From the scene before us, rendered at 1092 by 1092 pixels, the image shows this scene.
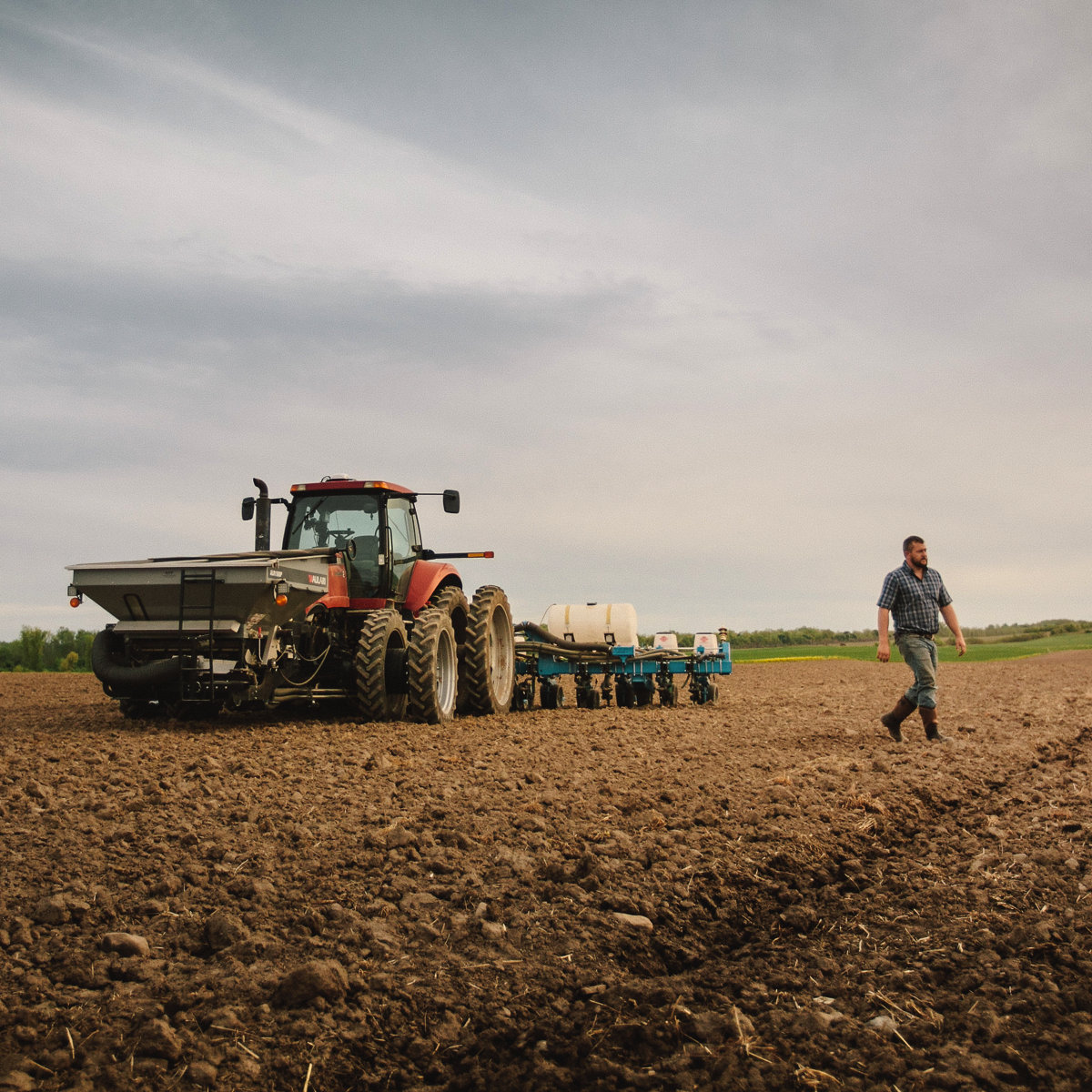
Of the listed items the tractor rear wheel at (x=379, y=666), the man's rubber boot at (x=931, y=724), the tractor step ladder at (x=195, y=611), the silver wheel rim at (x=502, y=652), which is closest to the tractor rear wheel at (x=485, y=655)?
the silver wheel rim at (x=502, y=652)

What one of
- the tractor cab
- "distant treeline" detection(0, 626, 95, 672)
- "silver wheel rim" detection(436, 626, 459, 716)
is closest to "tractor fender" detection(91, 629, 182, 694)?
the tractor cab

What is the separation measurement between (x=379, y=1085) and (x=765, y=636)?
51.3 m

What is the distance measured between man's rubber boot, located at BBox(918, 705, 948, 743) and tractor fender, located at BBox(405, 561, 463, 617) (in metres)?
5.11

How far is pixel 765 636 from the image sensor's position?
53.0 m

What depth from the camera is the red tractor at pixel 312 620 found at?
8.89 m

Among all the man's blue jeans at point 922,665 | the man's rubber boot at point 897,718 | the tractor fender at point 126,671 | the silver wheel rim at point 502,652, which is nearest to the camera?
the tractor fender at point 126,671

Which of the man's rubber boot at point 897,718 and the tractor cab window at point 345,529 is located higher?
the tractor cab window at point 345,529

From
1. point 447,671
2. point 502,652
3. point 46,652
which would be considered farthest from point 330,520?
point 46,652

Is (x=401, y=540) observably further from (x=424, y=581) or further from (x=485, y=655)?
(x=485, y=655)

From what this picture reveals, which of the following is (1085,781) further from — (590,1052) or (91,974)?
(91,974)

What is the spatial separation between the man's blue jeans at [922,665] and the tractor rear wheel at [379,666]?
15.7 ft

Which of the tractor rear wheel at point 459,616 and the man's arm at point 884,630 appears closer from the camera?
the man's arm at point 884,630

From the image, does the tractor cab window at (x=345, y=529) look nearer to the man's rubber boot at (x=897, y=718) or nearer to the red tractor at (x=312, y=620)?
the red tractor at (x=312, y=620)

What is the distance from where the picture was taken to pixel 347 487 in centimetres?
1093
